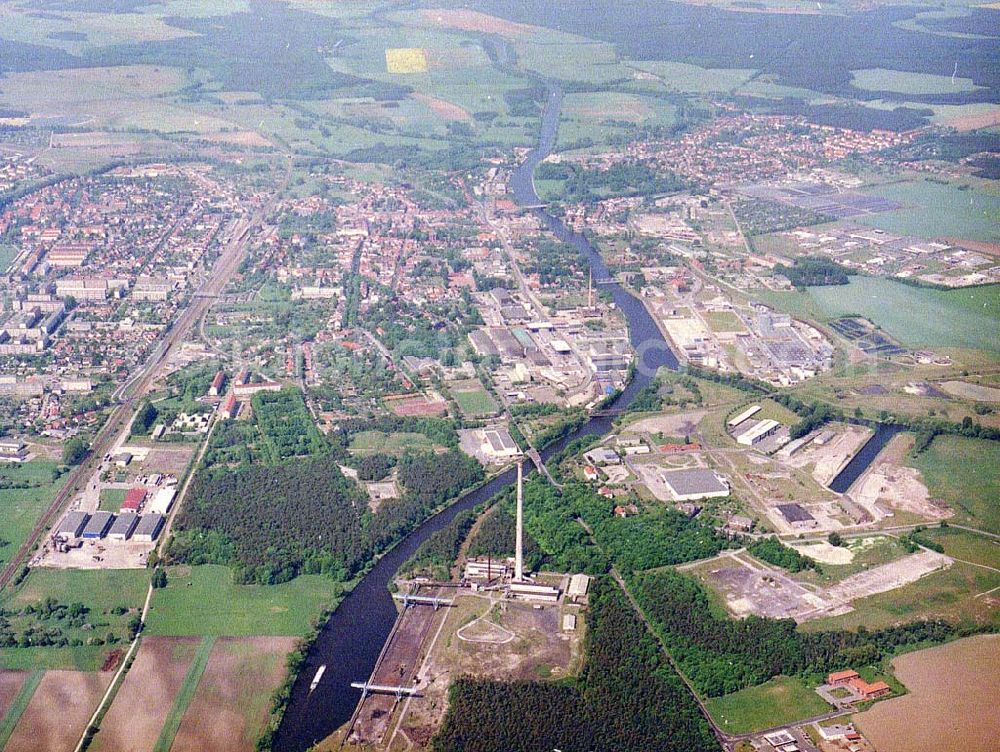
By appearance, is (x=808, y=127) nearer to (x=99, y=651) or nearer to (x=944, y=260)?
(x=944, y=260)

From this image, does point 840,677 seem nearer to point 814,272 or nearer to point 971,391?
point 971,391

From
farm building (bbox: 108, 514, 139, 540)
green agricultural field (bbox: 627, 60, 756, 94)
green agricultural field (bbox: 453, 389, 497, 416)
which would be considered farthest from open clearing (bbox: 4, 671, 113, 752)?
green agricultural field (bbox: 627, 60, 756, 94)

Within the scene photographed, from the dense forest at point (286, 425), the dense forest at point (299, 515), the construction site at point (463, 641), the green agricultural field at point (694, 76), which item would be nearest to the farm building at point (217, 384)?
the dense forest at point (286, 425)

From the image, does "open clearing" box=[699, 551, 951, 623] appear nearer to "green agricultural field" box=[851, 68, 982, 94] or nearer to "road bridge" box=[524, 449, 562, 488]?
"road bridge" box=[524, 449, 562, 488]

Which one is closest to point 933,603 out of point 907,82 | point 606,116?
point 606,116

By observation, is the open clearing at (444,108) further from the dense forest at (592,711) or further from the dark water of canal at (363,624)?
the dense forest at (592,711)

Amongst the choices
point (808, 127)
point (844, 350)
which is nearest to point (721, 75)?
point (808, 127)
